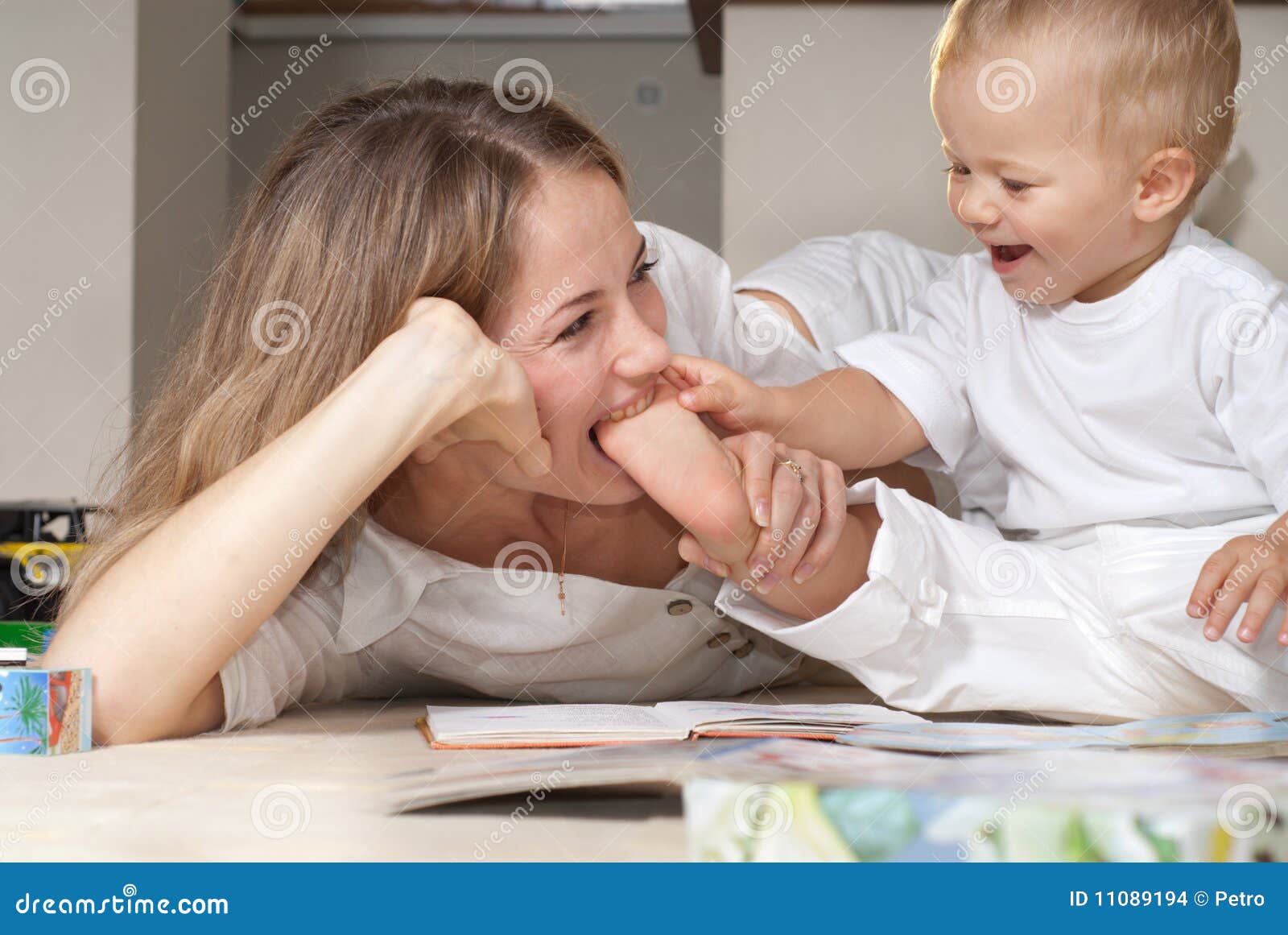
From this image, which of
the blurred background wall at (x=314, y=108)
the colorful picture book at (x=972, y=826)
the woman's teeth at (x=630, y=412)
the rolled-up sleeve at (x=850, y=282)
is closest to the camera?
the colorful picture book at (x=972, y=826)

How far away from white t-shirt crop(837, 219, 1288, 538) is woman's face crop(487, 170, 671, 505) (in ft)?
1.37

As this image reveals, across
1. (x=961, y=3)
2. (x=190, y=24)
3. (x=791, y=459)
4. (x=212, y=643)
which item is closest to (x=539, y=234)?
(x=791, y=459)

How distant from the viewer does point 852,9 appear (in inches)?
85.6

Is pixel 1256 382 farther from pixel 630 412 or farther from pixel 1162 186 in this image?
pixel 630 412

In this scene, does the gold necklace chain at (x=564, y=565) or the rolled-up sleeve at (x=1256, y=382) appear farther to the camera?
the gold necklace chain at (x=564, y=565)

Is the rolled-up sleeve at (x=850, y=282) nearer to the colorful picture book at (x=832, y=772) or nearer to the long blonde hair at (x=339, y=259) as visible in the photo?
the long blonde hair at (x=339, y=259)

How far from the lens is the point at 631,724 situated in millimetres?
1063

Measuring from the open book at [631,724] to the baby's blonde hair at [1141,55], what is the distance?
2.26 ft

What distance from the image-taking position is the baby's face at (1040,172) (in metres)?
1.31

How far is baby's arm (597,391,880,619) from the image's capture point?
3.83 feet

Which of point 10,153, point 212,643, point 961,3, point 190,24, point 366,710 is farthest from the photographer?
point 190,24

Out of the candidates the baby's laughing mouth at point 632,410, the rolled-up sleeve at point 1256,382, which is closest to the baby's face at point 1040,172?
the rolled-up sleeve at point 1256,382

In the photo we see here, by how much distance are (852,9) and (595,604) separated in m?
1.33
